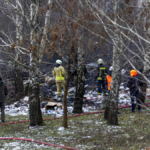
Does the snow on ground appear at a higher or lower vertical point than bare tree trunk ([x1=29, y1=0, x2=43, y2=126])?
lower

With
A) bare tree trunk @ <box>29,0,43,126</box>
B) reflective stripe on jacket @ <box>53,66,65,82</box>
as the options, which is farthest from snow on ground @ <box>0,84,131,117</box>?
bare tree trunk @ <box>29,0,43,126</box>

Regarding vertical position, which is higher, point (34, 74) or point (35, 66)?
point (35, 66)

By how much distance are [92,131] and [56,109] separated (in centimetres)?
336

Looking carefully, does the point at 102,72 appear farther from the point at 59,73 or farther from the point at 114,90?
the point at 114,90

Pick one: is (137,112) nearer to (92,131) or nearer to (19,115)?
(92,131)

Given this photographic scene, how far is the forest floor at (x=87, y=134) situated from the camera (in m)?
6.03

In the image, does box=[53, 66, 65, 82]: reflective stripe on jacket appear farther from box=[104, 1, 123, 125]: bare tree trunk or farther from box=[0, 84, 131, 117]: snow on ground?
box=[104, 1, 123, 125]: bare tree trunk

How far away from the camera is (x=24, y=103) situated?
1196cm

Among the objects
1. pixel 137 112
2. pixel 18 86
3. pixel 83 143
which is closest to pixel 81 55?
pixel 137 112

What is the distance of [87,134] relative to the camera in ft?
22.9

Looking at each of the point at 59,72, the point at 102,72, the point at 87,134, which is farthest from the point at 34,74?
the point at 102,72

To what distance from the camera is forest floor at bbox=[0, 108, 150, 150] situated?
19.8ft

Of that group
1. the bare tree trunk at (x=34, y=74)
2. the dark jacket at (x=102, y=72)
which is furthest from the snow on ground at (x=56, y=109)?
the bare tree trunk at (x=34, y=74)

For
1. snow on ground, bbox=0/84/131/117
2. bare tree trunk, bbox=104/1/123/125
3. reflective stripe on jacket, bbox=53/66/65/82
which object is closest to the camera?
bare tree trunk, bbox=104/1/123/125
